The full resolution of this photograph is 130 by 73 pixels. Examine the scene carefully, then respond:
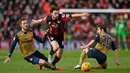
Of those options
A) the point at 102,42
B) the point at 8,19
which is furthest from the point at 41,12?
the point at 102,42

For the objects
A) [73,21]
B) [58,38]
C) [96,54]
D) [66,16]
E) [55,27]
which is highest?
[66,16]

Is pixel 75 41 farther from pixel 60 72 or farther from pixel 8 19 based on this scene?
pixel 60 72

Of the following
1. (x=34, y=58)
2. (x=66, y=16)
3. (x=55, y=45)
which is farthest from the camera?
(x=55, y=45)

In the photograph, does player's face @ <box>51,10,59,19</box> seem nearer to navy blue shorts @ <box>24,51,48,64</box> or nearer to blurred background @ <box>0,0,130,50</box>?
navy blue shorts @ <box>24,51,48,64</box>

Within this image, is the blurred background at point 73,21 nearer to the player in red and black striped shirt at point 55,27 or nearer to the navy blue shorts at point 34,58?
the player in red and black striped shirt at point 55,27

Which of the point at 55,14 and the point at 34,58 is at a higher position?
the point at 55,14

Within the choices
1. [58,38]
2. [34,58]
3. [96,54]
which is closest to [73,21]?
[58,38]

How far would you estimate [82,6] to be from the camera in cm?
3366

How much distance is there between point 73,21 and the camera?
32.2 meters

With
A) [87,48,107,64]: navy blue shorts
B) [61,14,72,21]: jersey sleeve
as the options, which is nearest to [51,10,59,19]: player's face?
[61,14,72,21]: jersey sleeve

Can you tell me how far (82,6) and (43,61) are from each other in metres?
19.4

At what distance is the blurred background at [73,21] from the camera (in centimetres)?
3117

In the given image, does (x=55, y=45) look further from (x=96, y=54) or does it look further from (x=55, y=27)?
Result: (x=96, y=54)

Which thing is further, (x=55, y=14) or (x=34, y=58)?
(x=55, y=14)
